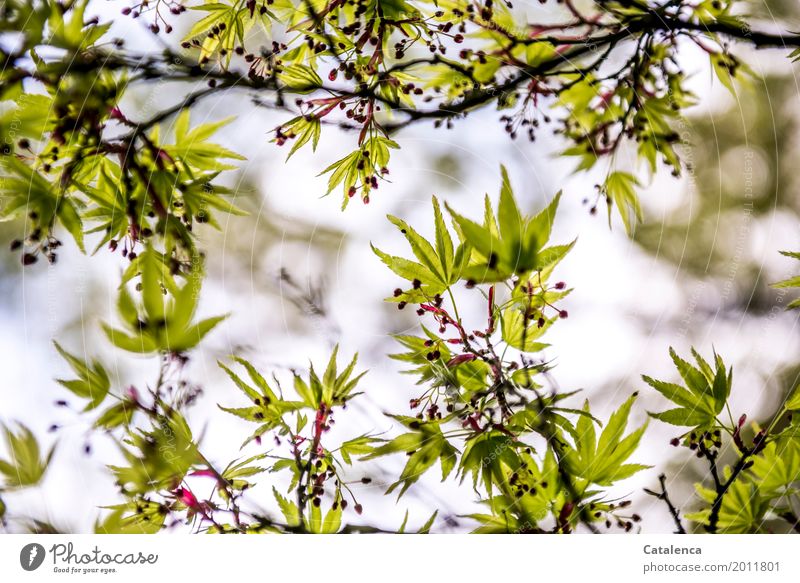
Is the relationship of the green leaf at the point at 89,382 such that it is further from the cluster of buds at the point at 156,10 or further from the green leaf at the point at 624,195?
the green leaf at the point at 624,195

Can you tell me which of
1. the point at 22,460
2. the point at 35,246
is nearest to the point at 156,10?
the point at 35,246

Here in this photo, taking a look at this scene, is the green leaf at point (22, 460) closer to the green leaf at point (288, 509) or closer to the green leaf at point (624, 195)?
the green leaf at point (288, 509)

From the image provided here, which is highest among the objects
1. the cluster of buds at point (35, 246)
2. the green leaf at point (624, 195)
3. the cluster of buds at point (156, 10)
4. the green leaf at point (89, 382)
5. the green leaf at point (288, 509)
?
the cluster of buds at point (156, 10)

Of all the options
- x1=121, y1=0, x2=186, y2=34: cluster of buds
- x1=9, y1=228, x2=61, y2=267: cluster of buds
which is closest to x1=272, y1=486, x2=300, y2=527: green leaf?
x1=9, y1=228, x2=61, y2=267: cluster of buds

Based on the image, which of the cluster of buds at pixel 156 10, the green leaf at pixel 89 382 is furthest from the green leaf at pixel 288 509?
the cluster of buds at pixel 156 10

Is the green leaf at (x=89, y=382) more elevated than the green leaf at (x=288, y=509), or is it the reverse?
the green leaf at (x=89, y=382)

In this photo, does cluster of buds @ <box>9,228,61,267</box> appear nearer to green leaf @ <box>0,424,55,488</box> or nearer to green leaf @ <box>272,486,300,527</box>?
green leaf @ <box>0,424,55,488</box>

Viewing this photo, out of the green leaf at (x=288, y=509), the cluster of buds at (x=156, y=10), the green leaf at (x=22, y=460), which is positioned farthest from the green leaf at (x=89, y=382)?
the cluster of buds at (x=156, y=10)

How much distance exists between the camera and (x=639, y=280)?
0.48 m

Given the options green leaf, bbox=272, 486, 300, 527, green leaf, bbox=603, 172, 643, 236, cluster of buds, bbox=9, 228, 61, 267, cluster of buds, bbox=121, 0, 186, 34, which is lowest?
green leaf, bbox=272, 486, 300, 527

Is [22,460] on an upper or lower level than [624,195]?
lower

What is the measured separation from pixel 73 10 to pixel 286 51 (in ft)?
0.54

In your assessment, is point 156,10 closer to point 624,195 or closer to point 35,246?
point 35,246
